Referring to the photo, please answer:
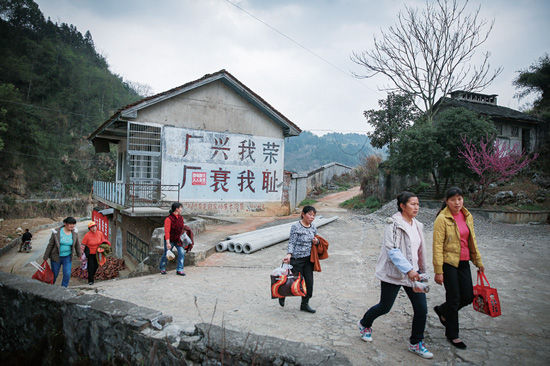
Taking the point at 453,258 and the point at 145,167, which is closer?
the point at 453,258

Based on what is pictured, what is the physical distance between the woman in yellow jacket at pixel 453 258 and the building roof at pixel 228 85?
11733 millimetres

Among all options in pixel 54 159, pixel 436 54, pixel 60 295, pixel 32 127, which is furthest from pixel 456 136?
pixel 54 159

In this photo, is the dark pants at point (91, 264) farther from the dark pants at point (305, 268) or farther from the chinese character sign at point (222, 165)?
the chinese character sign at point (222, 165)

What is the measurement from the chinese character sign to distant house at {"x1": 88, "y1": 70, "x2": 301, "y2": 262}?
1.6 inches

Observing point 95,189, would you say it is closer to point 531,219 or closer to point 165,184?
point 165,184

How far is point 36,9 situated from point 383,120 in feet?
164

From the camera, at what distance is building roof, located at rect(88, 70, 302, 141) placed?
12.6m

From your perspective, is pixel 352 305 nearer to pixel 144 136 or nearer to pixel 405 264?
pixel 405 264

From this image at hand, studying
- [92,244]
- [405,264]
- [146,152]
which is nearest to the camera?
[405,264]

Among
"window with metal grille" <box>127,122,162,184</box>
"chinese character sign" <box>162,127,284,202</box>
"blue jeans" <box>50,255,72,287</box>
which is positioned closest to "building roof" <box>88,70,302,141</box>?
"window with metal grille" <box>127,122,162,184</box>

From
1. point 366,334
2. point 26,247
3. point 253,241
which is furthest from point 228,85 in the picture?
point 26,247

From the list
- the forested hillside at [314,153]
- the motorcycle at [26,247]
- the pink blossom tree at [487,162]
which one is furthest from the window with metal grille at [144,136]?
the forested hillside at [314,153]

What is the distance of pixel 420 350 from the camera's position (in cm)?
340

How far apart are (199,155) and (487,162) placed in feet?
38.2
